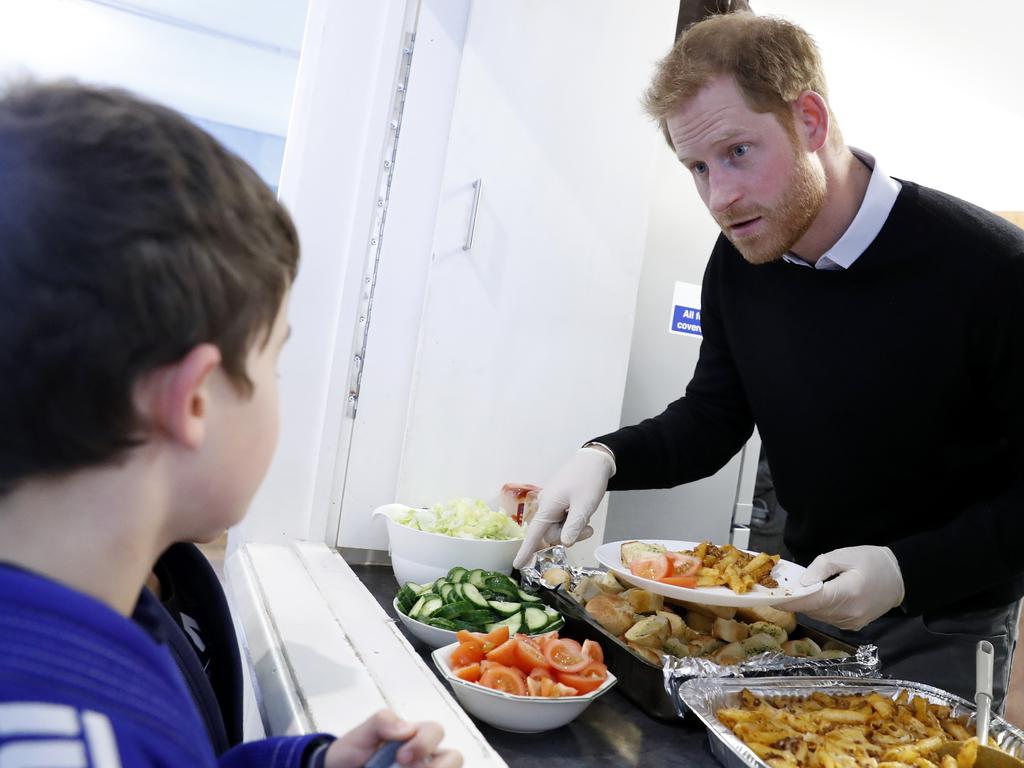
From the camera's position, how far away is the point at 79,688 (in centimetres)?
50

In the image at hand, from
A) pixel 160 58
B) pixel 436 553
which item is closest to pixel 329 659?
pixel 436 553

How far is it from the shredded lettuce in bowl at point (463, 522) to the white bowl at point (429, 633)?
0.28 m

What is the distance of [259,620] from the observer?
4.15 feet

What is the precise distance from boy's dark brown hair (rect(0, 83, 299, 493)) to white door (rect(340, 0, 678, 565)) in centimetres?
140

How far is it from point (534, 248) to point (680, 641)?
3.68 feet

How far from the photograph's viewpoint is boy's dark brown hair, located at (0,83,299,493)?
1.59 ft

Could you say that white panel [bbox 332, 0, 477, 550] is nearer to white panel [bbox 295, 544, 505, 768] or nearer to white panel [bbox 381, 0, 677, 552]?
white panel [bbox 381, 0, 677, 552]

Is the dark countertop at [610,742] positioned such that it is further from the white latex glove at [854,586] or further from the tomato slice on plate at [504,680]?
the white latex glove at [854,586]

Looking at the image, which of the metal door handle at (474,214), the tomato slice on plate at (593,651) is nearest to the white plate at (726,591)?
the tomato slice on plate at (593,651)

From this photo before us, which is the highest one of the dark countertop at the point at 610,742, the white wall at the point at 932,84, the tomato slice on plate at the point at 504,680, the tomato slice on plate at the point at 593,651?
the white wall at the point at 932,84

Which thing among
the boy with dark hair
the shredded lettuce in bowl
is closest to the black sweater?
the shredded lettuce in bowl

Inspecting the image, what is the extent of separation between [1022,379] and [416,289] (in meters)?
1.27

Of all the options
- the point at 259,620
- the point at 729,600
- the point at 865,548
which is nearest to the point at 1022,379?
the point at 865,548

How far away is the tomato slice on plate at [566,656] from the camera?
1097 mm
